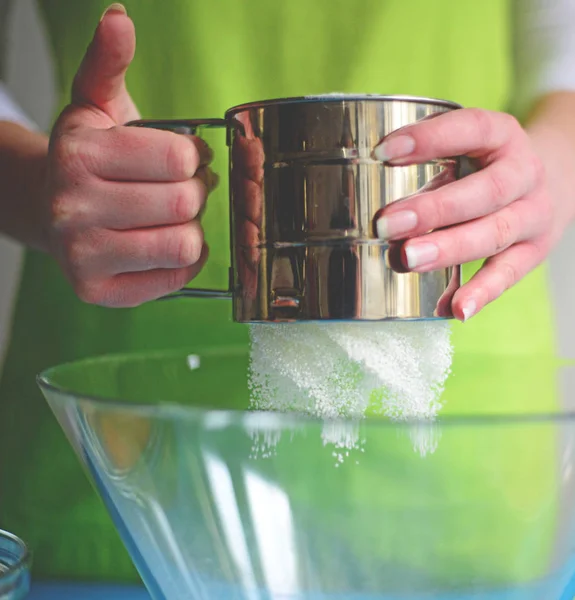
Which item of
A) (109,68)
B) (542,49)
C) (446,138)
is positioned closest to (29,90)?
(109,68)

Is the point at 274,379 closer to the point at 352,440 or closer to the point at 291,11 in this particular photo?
the point at 352,440

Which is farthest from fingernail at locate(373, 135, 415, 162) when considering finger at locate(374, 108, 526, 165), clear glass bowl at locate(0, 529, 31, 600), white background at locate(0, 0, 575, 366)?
white background at locate(0, 0, 575, 366)

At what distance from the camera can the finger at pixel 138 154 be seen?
1.54ft

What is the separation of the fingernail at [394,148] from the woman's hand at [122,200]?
0.43 ft

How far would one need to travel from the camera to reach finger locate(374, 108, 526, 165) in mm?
393

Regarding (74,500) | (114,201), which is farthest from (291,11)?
(74,500)

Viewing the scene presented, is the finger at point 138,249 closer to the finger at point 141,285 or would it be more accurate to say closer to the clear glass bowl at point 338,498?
the finger at point 141,285

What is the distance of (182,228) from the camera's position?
0.50 metres

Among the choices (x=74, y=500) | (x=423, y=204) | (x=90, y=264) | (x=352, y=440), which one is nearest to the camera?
(x=352, y=440)

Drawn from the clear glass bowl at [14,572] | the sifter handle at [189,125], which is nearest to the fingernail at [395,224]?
the sifter handle at [189,125]

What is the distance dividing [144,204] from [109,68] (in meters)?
0.10

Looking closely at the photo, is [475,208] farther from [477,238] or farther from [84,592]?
[84,592]

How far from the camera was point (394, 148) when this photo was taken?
0.39 m

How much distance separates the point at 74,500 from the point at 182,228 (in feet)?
1.34
